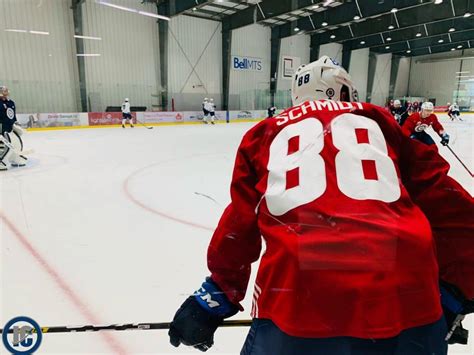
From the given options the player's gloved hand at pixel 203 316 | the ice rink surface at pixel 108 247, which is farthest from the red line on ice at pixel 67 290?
the player's gloved hand at pixel 203 316

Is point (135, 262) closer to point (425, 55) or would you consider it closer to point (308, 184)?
point (308, 184)

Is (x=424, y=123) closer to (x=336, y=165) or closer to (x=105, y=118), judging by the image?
(x=336, y=165)

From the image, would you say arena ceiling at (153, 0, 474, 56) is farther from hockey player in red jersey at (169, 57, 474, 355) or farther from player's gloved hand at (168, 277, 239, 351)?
player's gloved hand at (168, 277, 239, 351)

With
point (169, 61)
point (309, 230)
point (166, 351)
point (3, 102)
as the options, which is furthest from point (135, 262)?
point (169, 61)

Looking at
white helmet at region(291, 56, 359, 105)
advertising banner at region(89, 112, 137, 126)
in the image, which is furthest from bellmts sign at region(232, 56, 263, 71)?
white helmet at region(291, 56, 359, 105)

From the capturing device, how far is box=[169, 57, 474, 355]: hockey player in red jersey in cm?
66

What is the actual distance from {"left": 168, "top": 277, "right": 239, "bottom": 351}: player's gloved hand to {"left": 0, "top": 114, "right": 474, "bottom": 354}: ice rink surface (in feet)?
2.21

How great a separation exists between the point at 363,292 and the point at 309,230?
15 centimetres

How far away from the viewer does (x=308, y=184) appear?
741 millimetres

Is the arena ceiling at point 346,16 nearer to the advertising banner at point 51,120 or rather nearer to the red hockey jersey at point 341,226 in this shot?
the advertising banner at point 51,120

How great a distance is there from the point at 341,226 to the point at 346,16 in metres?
17.6

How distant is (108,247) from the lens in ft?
8.30

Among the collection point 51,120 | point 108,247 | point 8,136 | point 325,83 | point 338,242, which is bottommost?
point 108,247

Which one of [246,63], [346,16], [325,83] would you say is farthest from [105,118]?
[325,83]
